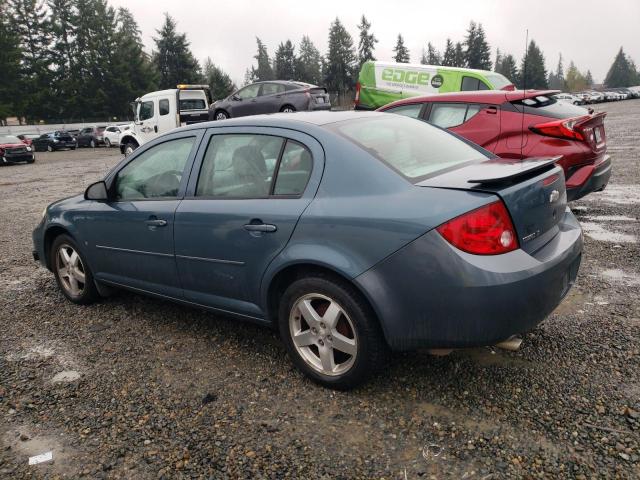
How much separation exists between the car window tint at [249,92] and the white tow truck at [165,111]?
1.80 m

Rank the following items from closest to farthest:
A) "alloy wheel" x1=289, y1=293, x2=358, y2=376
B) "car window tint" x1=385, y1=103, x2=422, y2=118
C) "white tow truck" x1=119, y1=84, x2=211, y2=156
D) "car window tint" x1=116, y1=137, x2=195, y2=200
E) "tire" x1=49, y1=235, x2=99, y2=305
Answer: "alloy wheel" x1=289, y1=293, x2=358, y2=376 < "car window tint" x1=116, y1=137, x2=195, y2=200 < "tire" x1=49, y1=235, x2=99, y2=305 < "car window tint" x1=385, y1=103, x2=422, y2=118 < "white tow truck" x1=119, y1=84, x2=211, y2=156

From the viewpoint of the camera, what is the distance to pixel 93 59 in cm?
5600

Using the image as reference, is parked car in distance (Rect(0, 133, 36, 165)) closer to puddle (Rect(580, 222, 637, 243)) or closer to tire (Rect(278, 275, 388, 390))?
puddle (Rect(580, 222, 637, 243))

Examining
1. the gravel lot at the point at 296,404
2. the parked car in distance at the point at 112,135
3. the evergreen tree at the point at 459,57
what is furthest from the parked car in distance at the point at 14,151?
the evergreen tree at the point at 459,57

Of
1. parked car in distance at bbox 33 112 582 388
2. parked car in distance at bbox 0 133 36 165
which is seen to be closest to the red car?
parked car in distance at bbox 33 112 582 388

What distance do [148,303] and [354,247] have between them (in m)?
2.55

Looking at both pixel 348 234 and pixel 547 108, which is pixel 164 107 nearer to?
pixel 547 108

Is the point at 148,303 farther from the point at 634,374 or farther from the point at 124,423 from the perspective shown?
the point at 634,374

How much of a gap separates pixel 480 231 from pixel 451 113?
4.44 metres

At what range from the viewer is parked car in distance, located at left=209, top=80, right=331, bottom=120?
16.8 meters

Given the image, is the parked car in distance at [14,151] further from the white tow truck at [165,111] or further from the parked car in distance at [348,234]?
the parked car in distance at [348,234]

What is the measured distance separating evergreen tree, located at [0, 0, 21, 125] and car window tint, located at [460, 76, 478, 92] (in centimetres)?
4904

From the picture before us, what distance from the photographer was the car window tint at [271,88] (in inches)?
679

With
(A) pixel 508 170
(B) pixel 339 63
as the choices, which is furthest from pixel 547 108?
(B) pixel 339 63
